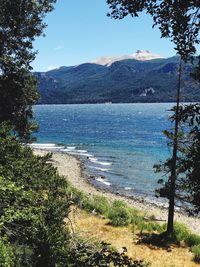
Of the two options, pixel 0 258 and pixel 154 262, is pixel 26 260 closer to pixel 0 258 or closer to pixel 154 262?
pixel 0 258

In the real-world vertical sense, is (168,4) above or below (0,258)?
above

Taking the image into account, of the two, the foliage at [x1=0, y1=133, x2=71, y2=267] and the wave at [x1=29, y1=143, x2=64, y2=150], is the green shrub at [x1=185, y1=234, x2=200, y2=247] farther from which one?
the wave at [x1=29, y1=143, x2=64, y2=150]

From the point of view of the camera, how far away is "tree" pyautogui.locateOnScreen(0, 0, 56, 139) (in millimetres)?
22091

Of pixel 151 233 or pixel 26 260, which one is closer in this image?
pixel 26 260

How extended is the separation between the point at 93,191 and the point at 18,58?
3403cm

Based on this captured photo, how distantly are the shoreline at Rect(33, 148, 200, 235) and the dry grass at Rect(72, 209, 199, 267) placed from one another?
490cm

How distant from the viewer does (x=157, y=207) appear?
48156 millimetres

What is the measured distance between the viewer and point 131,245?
25.8 m

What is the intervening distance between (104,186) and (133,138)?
70.8 m

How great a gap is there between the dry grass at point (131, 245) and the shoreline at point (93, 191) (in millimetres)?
4897

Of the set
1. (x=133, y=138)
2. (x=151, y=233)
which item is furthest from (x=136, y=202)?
(x=133, y=138)

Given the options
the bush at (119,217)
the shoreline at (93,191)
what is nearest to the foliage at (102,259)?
the bush at (119,217)

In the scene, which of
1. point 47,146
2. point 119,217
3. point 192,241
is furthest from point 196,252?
point 47,146

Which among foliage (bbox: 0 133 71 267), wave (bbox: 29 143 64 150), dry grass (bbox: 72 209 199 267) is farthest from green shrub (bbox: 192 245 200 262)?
wave (bbox: 29 143 64 150)
